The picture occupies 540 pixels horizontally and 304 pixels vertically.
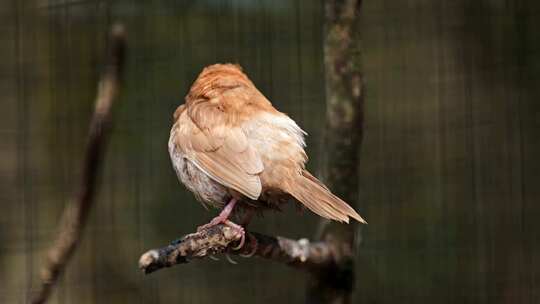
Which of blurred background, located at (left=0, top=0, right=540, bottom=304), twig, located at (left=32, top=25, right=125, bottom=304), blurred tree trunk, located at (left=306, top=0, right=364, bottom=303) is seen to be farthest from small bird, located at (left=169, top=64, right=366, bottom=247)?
blurred background, located at (left=0, top=0, right=540, bottom=304)

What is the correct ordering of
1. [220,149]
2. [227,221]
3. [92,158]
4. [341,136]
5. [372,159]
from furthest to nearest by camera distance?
[372,159] → [341,136] → [220,149] → [227,221] → [92,158]

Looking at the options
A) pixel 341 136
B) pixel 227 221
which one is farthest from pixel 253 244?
pixel 341 136

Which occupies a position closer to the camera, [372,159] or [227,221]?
[227,221]

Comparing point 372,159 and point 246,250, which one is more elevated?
point 372,159

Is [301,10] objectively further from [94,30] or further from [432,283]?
[432,283]

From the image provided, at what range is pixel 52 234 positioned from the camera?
4605 millimetres

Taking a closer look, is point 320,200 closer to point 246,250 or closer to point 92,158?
point 246,250

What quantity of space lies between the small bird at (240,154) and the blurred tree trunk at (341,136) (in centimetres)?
16

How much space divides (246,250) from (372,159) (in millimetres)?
2037

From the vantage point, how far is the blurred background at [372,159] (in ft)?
14.6

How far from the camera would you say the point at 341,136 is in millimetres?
3012

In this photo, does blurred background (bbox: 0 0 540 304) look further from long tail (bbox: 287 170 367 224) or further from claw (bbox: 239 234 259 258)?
claw (bbox: 239 234 259 258)

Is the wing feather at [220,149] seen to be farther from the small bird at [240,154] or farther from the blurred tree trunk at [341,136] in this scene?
the blurred tree trunk at [341,136]

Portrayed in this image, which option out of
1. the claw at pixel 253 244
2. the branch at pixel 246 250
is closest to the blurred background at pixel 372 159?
the branch at pixel 246 250
